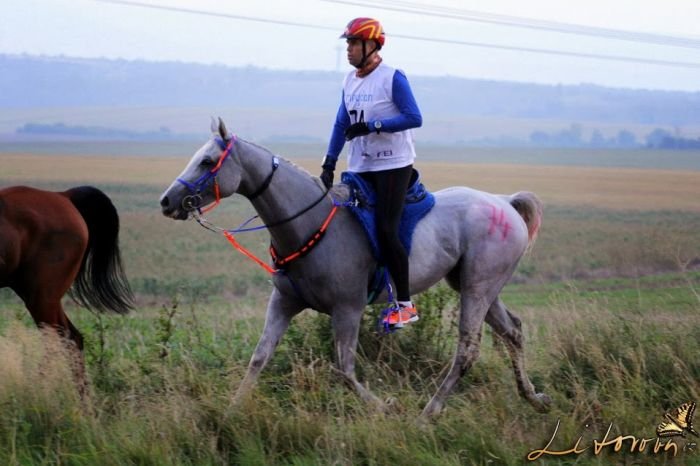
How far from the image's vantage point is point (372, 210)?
6.88 m

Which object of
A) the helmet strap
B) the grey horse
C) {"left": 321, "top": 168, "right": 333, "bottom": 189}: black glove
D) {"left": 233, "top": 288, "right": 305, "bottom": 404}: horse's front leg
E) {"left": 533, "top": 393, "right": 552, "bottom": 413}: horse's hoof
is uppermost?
the helmet strap

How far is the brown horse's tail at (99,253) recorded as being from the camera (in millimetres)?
8227

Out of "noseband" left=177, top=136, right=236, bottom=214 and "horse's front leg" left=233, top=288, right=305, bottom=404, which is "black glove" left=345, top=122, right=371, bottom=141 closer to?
"noseband" left=177, top=136, right=236, bottom=214

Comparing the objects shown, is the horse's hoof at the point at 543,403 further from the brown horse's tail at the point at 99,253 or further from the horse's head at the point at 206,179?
the brown horse's tail at the point at 99,253

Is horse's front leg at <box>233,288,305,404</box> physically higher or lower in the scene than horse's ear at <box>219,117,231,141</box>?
lower

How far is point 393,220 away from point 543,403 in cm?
170

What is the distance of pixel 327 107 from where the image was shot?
118m

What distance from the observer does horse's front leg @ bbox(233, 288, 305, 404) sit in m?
6.59

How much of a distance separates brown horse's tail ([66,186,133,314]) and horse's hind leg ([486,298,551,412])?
125 inches

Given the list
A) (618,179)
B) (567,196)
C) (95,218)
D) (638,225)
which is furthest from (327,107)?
(95,218)

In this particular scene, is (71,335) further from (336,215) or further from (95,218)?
(336,215)

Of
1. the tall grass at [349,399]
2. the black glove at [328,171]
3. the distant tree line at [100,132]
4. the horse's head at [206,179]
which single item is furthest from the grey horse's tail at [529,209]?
the distant tree line at [100,132]

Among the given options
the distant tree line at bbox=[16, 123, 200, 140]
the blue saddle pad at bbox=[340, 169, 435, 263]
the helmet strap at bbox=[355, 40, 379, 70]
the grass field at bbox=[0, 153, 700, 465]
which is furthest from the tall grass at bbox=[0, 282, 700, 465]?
the distant tree line at bbox=[16, 123, 200, 140]

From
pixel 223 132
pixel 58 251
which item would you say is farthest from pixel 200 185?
pixel 58 251
